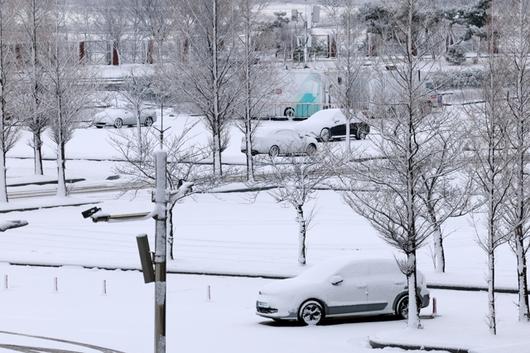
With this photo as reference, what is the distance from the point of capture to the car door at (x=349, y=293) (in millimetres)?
27297

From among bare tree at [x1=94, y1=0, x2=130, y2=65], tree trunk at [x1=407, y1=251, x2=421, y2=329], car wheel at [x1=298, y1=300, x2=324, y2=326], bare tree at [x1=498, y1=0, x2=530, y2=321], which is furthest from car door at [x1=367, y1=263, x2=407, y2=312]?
A: bare tree at [x1=94, y1=0, x2=130, y2=65]

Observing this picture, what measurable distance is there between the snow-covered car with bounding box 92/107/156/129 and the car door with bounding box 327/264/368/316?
152 ft

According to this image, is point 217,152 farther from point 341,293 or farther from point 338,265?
point 341,293

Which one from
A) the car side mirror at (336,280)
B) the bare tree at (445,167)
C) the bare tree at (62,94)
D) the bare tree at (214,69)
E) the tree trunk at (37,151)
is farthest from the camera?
the tree trunk at (37,151)

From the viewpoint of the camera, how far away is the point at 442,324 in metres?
26.5

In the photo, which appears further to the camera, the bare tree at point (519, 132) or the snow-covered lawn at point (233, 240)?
the snow-covered lawn at point (233, 240)

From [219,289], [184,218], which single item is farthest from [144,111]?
[219,289]

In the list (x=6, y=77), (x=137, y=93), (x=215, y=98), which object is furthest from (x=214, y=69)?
(x=137, y=93)

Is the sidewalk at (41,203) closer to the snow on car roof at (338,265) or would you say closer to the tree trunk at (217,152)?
the tree trunk at (217,152)

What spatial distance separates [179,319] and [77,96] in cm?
2735

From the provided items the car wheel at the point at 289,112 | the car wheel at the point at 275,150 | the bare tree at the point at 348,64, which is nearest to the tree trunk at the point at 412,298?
the car wheel at the point at 275,150

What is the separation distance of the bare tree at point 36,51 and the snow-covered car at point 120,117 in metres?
17.6

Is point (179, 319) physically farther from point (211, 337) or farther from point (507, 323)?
point (507, 323)

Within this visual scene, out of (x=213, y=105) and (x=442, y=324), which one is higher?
(x=213, y=105)
